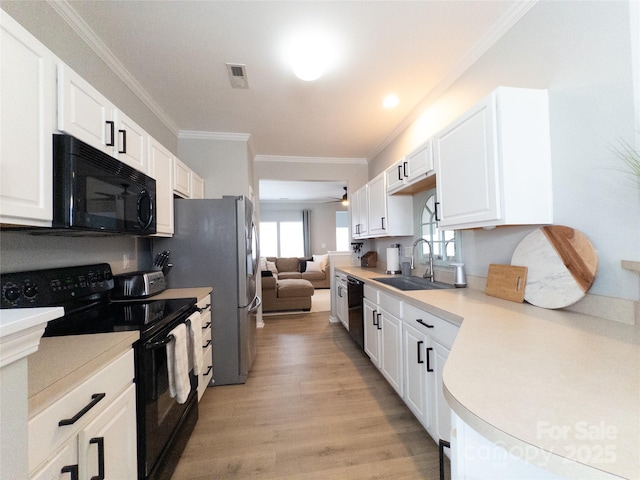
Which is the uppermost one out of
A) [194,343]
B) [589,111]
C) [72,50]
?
[72,50]

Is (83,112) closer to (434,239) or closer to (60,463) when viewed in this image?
(60,463)

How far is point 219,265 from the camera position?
231 cm

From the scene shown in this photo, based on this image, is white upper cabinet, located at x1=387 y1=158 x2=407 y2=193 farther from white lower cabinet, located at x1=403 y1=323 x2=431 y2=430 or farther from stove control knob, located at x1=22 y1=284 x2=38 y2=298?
stove control knob, located at x1=22 y1=284 x2=38 y2=298

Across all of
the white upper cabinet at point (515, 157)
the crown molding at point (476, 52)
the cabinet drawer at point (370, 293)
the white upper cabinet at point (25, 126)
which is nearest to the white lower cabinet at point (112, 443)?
the white upper cabinet at point (25, 126)

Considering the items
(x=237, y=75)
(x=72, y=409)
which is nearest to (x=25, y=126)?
(x=72, y=409)

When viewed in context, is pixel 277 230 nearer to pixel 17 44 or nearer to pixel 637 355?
pixel 17 44

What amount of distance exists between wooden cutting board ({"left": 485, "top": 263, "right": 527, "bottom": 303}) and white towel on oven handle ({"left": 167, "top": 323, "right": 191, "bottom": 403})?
6.17ft

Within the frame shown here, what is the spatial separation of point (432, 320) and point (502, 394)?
0.88 meters

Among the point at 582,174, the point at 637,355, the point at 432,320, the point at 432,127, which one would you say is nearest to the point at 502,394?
the point at 637,355

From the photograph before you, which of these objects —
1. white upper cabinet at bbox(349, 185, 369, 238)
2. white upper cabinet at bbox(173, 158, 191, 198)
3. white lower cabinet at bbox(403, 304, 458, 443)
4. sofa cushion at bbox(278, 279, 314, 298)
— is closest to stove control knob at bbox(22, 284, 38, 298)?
white upper cabinet at bbox(173, 158, 191, 198)

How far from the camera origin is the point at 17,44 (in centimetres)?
92

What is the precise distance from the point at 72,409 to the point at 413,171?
7.68ft

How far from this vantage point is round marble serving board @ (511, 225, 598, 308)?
115 centimetres

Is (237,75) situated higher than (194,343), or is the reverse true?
(237,75)
